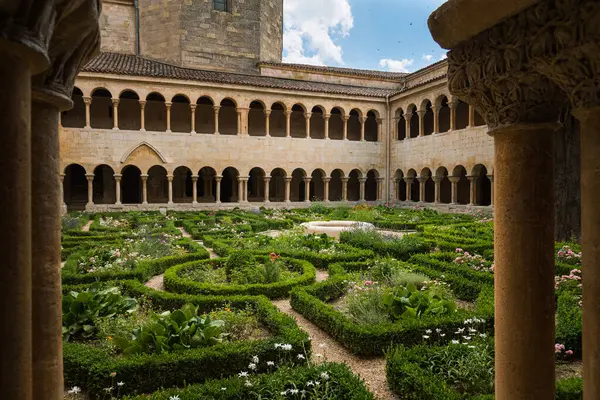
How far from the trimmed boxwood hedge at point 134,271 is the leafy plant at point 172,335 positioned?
2.97m

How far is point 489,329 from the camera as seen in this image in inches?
209

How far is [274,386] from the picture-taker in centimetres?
381

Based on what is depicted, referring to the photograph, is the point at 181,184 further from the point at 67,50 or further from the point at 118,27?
the point at 67,50

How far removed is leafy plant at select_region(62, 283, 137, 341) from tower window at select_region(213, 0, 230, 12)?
26.2 metres

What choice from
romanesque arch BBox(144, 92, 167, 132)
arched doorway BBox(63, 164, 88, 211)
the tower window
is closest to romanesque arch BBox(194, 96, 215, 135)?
romanesque arch BBox(144, 92, 167, 132)

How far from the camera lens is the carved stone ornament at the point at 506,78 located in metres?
2.24

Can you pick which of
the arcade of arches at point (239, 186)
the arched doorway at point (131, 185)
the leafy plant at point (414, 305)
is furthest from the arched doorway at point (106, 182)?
the leafy plant at point (414, 305)

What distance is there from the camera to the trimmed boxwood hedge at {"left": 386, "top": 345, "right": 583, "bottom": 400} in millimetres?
3479

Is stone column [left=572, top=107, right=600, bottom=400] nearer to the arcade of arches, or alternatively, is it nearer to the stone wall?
the arcade of arches

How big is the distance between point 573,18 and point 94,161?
23736 mm

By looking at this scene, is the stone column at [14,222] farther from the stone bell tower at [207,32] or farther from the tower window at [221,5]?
the tower window at [221,5]

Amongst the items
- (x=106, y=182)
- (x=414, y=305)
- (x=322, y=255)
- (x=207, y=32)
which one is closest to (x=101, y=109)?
(x=106, y=182)

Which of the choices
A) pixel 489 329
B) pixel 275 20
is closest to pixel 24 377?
pixel 489 329

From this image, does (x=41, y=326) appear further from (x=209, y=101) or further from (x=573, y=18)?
(x=209, y=101)
